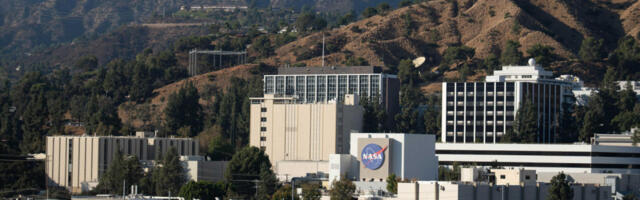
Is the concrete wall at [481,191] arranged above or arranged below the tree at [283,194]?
above

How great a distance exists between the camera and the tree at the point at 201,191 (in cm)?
16171

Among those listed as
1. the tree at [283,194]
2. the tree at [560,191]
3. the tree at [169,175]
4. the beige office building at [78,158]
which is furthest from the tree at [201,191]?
the tree at [560,191]

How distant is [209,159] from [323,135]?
742 inches

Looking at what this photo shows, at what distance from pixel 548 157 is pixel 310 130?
37.8m

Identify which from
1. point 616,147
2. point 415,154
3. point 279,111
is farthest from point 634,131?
point 279,111

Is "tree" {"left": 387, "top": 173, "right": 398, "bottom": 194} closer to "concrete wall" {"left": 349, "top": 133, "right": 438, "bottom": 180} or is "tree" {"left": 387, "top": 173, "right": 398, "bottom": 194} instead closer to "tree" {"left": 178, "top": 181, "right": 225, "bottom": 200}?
"concrete wall" {"left": 349, "top": 133, "right": 438, "bottom": 180}

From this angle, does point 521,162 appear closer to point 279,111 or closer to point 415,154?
point 415,154

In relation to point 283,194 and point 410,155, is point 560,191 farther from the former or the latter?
point 283,194

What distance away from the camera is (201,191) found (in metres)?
163

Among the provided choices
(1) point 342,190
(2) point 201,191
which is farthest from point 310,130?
(1) point 342,190

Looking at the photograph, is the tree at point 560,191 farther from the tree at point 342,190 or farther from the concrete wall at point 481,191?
the tree at point 342,190

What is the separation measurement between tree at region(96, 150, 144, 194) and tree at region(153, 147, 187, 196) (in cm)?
301

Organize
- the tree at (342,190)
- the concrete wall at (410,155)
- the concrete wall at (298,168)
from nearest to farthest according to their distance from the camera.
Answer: the tree at (342,190), the concrete wall at (410,155), the concrete wall at (298,168)

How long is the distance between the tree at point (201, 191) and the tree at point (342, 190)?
2112 cm
